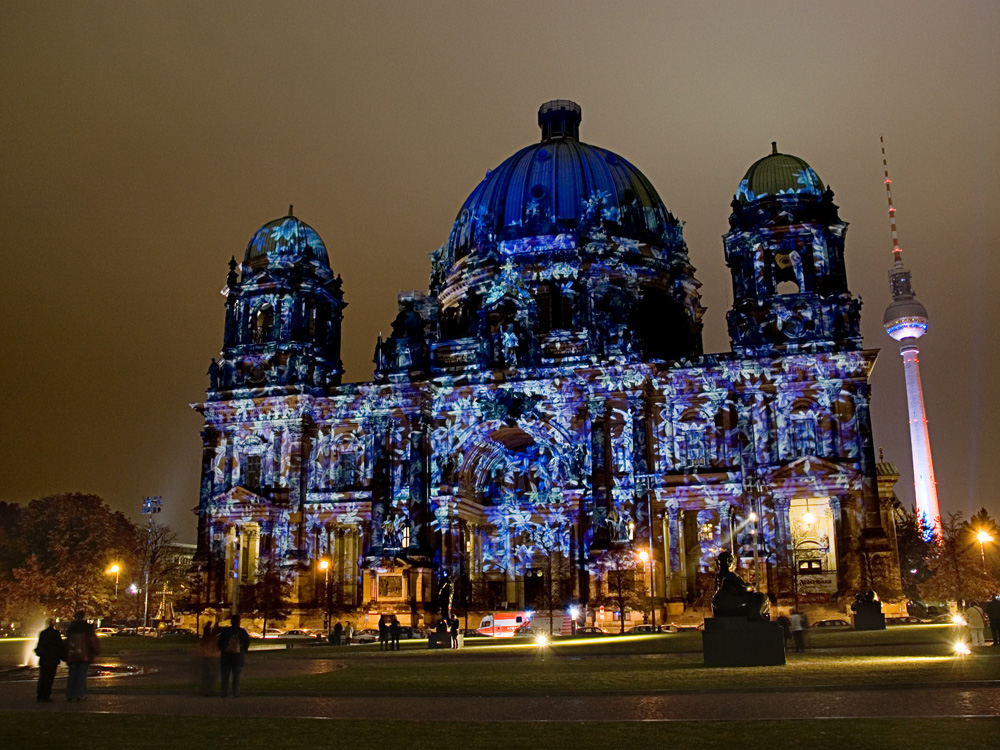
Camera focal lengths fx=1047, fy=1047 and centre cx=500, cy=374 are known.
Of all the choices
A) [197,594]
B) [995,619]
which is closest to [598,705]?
[995,619]

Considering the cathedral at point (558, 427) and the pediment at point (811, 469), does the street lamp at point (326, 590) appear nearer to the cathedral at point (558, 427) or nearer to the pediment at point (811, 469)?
the cathedral at point (558, 427)

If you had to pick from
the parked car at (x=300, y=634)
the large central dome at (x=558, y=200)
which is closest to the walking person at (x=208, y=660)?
the parked car at (x=300, y=634)

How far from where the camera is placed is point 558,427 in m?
64.6

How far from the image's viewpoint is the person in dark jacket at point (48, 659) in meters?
20.8

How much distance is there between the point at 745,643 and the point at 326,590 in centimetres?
4463

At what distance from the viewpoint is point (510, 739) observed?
1412cm

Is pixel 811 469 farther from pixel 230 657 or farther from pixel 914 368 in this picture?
pixel 914 368

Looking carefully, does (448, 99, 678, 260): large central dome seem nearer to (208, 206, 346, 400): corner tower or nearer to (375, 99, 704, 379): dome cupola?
(375, 99, 704, 379): dome cupola

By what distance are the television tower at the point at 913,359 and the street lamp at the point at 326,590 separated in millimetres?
98178

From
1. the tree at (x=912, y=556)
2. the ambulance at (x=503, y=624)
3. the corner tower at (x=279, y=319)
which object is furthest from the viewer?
the tree at (x=912, y=556)

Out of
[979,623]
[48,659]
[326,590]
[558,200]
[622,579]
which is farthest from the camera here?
[558,200]

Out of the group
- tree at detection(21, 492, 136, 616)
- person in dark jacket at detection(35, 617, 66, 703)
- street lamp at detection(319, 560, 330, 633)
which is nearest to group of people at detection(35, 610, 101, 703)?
person in dark jacket at detection(35, 617, 66, 703)

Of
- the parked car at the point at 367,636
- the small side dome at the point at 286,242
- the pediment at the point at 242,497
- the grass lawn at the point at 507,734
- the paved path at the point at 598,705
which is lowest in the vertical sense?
the grass lawn at the point at 507,734

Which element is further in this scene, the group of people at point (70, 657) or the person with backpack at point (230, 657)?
the person with backpack at point (230, 657)
